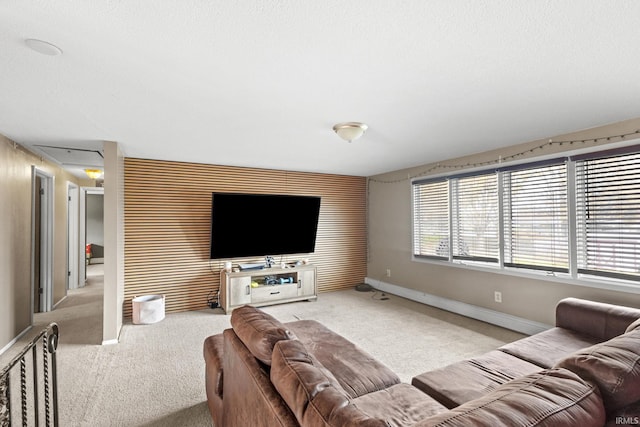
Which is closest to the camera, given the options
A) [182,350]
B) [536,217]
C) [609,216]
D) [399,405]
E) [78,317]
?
[399,405]

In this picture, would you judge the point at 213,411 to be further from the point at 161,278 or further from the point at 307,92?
the point at 161,278

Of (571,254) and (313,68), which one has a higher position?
(313,68)

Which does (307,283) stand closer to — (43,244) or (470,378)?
(470,378)

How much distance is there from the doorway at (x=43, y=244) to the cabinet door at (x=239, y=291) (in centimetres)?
262

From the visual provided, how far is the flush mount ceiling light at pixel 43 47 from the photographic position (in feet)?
4.94

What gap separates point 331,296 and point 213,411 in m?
3.50

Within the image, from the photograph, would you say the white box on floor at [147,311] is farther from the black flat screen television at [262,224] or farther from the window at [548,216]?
the window at [548,216]

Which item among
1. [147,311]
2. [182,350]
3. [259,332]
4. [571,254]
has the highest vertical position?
[571,254]

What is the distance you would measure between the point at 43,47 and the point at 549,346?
3602 mm

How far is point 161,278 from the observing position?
4422mm

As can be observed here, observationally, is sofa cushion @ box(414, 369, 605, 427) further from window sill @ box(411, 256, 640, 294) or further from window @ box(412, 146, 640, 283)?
window @ box(412, 146, 640, 283)

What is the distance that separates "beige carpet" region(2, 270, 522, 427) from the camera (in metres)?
2.21

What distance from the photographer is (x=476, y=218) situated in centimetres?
417

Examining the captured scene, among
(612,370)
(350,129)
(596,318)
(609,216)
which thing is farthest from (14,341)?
(609,216)
